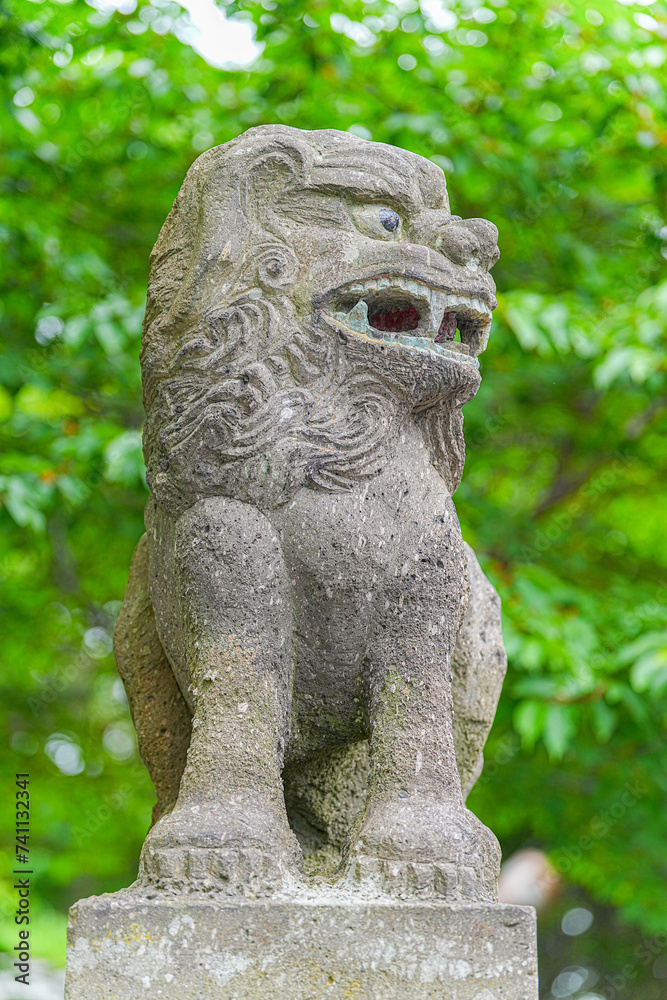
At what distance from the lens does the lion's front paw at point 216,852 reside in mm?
1714

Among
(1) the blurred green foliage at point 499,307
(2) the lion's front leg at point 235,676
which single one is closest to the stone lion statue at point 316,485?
Answer: (2) the lion's front leg at point 235,676

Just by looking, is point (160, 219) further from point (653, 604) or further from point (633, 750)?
point (633, 750)

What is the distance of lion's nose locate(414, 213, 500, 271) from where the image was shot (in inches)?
81.2

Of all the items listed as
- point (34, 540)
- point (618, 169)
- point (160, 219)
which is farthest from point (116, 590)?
point (618, 169)

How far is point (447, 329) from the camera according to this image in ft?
7.10

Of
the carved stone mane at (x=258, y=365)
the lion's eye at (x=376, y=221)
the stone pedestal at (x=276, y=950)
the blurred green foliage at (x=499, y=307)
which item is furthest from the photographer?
the blurred green foliage at (x=499, y=307)

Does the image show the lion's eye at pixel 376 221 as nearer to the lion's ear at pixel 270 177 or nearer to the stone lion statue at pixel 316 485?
the stone lion statue at pixel 316 485

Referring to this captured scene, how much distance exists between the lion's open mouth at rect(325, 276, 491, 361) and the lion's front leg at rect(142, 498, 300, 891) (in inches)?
16.0

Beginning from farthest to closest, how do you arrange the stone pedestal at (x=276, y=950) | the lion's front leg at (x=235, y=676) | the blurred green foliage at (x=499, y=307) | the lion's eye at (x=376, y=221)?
the blurred green foliage at (x=499, y=307)
the lion's eye at (x=376, y=221)
the lion's front leg at (x=235, y=676)
the stone pedestal at (x=276, y=950)

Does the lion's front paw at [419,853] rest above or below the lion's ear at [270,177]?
below

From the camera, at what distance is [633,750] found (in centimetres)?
431

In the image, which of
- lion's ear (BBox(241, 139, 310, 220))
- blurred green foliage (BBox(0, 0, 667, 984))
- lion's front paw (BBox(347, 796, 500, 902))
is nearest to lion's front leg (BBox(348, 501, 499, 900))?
lion's front paw (BBox(347, 796, 500, 902))

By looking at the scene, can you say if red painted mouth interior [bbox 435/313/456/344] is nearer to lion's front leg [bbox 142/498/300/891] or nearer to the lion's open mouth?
the lion's open mouth

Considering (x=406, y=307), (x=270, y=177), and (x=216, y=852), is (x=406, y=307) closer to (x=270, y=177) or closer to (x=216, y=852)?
(x=270, y=177)
